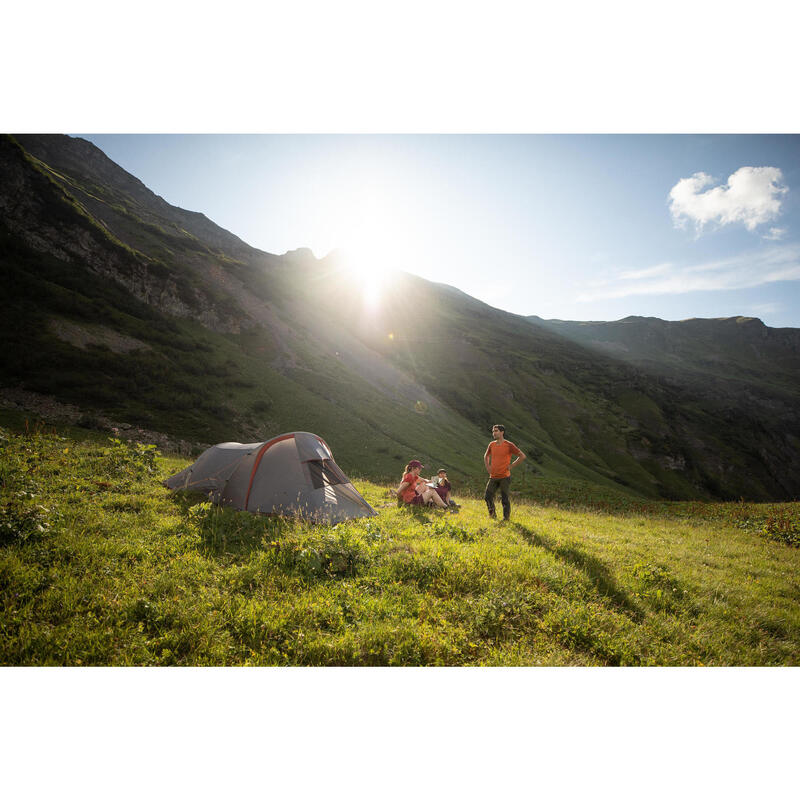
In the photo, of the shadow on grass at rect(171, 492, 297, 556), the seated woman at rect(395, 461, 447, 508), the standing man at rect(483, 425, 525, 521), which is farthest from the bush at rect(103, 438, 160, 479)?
the standing man at rect(483, 425, 525, 521)

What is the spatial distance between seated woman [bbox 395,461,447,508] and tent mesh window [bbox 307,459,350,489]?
2397 mm

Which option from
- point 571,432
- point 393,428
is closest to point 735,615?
point 393,428

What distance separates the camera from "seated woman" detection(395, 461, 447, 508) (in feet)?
39.0

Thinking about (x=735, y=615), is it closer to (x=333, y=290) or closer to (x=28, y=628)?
(x=28, y=628)

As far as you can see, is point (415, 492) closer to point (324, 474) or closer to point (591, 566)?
point (324, 474)

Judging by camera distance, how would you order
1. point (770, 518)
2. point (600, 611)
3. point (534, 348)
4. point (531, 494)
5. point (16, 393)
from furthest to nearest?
point (534, 348), point (531, 494), point (16, 393), point (770, 518), point (600, 611)

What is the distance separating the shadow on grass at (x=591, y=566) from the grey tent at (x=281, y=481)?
4.49 m

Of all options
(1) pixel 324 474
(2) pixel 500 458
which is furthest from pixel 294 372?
(2) pixel 500 458

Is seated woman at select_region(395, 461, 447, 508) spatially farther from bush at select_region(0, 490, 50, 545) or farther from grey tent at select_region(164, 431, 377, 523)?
bush at select_region(0, 490, 50, 545)

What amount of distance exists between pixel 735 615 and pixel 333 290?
3246 inches

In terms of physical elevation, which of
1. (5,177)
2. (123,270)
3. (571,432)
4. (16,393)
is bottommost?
(571,432)

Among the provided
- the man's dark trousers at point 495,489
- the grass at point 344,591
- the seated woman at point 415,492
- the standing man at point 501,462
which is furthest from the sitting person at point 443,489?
the grass at point 344,591

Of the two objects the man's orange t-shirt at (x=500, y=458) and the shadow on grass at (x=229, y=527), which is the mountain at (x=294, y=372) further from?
the shadow on grass at (x=229, y=527)
